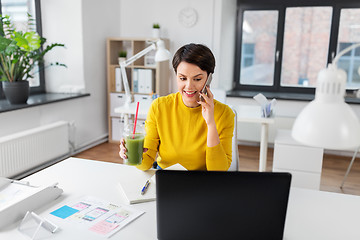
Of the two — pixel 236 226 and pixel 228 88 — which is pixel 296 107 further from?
pixel 236 226

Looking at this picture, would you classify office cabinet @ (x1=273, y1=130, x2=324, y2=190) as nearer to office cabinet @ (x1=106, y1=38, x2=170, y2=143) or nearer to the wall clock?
office cabinet @ (x1=106, y1=38, x2=170, y2=143)

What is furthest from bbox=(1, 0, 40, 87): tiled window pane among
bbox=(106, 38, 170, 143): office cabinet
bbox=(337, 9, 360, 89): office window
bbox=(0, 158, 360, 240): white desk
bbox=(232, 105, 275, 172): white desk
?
bbox=(337, 9, 360, 89): office window

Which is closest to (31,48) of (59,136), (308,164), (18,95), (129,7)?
(18,95)

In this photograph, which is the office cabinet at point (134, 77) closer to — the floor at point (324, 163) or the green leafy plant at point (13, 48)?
the floor at point (324, 163)

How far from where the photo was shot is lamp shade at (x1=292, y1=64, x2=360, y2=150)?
2.07ft

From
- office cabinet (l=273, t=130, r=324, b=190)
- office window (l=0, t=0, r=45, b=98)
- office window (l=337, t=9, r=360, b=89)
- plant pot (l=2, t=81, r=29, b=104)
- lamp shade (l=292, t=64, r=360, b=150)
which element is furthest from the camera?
office window (l=337, t=9, r=360, b=89)

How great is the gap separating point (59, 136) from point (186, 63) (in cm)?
258

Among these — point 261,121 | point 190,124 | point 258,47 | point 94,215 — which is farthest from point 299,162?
point 258,47

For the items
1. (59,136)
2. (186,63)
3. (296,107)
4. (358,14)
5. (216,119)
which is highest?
(358,14)

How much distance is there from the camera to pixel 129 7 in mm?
4746

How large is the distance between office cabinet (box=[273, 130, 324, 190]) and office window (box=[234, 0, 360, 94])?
203cm

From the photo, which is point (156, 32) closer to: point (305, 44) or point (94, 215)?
point (305, 44)

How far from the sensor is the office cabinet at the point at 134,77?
4328mm

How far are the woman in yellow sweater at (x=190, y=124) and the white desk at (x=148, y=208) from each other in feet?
0.76
